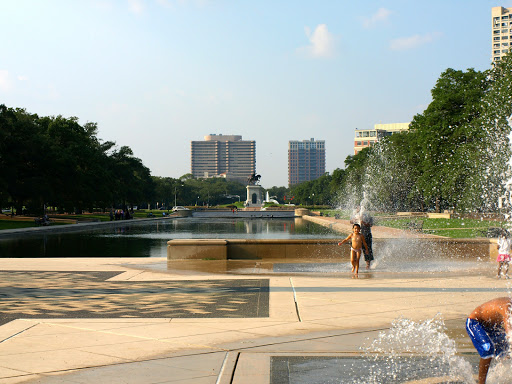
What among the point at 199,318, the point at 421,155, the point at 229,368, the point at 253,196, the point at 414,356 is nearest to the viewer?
the point at 229,368

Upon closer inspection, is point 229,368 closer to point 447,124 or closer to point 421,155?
point 447,124

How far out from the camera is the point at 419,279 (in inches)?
571

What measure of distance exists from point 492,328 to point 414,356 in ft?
7.70

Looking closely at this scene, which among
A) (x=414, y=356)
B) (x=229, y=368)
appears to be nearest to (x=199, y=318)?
(x=229, y=368)

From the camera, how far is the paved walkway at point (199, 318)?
6.53 meters

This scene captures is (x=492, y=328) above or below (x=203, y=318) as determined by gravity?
above

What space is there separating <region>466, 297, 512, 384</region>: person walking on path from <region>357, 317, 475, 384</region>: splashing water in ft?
3.58

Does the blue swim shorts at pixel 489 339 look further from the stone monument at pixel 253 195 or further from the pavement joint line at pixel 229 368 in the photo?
the stone monument at pixel 253 195

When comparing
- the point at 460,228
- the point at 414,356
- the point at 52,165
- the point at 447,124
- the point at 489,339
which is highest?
the point at 447,124

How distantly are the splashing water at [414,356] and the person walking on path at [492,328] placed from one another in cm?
109

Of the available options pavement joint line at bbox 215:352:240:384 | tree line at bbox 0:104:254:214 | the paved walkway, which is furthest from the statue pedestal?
pavement joint line at bbox 215:352:240:384

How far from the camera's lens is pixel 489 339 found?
16.1ft

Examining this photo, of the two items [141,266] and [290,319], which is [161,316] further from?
[141,266]

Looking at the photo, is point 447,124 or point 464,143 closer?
point 464,143
